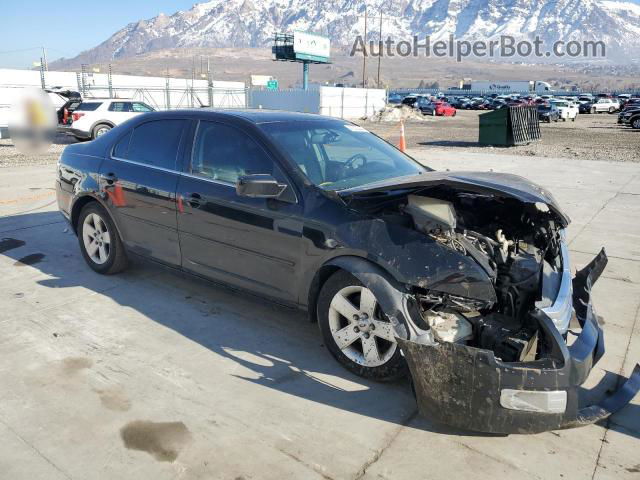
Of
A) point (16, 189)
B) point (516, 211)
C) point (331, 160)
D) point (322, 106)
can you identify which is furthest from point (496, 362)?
point (322, 106)

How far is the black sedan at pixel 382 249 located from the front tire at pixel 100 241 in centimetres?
22

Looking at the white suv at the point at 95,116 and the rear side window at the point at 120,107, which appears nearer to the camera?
the white suv at the point at 95,116

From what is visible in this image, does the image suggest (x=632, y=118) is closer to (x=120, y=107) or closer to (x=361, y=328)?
(x=120, y=107)

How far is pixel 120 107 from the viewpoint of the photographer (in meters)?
19.0

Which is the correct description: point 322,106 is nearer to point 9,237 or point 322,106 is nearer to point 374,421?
point 9,237

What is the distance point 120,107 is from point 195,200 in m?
16.5

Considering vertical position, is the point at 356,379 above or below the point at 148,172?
below

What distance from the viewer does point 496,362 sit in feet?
8.72

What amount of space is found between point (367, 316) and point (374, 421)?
588mm

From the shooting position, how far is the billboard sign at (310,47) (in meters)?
51.5

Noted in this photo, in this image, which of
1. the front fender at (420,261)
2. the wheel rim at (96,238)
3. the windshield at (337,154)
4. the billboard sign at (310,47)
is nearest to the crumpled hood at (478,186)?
the front fender at (420,261)

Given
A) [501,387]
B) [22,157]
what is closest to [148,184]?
[501,387]

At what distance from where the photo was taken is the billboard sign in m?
51.5

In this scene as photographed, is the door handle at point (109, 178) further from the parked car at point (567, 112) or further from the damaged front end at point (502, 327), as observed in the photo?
the parked car at point (567, 112)
